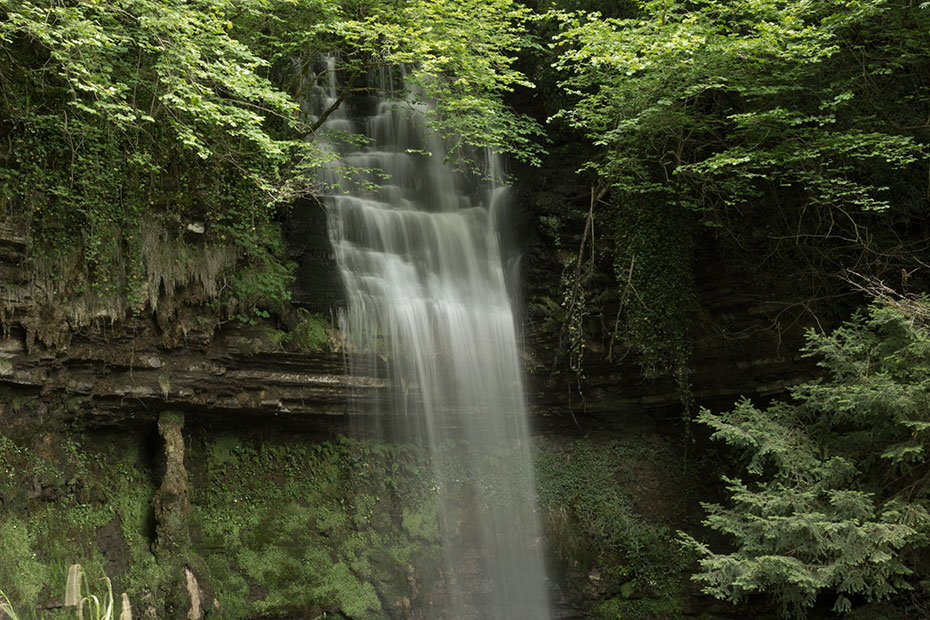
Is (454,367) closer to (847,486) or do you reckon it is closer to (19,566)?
(847,486)

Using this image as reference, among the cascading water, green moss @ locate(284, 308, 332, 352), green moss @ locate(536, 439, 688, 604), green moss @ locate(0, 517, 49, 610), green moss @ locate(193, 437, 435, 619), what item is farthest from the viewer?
green moss @ locate(536, 439, 688, 604)

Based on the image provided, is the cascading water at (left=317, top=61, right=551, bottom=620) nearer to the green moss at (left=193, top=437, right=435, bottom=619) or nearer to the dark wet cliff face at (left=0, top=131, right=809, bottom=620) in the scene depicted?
the dark wet cliff face at (left=0, top=131, right=809, bottom=620)

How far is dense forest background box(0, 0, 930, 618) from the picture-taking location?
768 cm

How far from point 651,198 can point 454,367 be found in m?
4.16

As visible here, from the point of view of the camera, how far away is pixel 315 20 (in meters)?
10.4

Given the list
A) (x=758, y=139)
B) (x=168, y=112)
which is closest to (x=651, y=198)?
(x=758, y=139)

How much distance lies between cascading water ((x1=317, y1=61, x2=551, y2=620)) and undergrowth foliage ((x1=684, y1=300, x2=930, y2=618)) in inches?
147

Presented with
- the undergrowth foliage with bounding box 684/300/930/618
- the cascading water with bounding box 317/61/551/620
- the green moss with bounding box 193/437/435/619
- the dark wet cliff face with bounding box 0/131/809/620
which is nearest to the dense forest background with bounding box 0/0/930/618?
the undergrowth foliage with bounding box 684/300/930/618

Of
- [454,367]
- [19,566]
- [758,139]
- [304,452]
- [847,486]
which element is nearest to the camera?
[19,566]

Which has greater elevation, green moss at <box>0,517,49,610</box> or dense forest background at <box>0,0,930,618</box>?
dense forest background at <box>0,0,930,618</box>

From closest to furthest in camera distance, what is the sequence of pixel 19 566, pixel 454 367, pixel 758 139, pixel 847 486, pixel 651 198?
pixel 19 566, pixel 847 486, pixel 758 139, pixel 454 367, pixel 651 198

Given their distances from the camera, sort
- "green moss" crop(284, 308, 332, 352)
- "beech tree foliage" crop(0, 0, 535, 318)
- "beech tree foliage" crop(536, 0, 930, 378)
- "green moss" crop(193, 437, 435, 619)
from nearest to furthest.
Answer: "beech tree foliage" crop(0, 0, 535, 318) < "beech tree foliage" crop(536, 0, 930, 378) < "green moss" crop(193, 437, 435, 619) < "green moss" crop(284, 308, 332, 352)

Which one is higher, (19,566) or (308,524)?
(19,566)

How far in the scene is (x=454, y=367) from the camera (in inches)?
441
